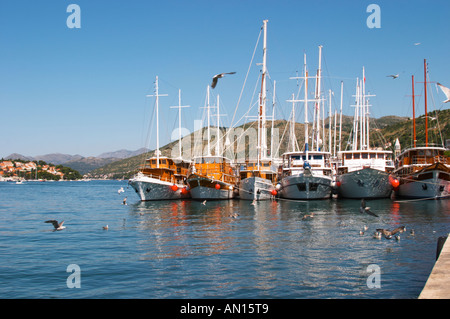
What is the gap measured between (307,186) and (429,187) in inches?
506

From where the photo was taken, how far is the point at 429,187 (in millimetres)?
45750

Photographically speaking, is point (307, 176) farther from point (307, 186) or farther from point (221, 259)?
point (221, 259)

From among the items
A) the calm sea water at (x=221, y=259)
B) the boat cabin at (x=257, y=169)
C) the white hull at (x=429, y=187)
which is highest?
the boat cabin at (x=257, y=169)

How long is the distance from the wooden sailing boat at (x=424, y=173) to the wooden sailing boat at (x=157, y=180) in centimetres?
2666

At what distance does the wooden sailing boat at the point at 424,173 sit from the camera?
4494cm

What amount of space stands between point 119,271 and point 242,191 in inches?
1413

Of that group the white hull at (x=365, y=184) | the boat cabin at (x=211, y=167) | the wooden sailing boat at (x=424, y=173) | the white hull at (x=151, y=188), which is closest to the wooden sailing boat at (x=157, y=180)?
the white hull at (x=151, y=188)

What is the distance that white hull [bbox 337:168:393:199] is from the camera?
4641 centimetres

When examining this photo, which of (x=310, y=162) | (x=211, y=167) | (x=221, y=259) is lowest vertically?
(x=221, y=259)

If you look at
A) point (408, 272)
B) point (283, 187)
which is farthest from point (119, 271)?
point (283, 187)

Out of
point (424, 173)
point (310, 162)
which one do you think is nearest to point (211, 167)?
point (310, 162)

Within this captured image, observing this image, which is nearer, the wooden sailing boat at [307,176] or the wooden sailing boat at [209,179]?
the wooden sailing boat at [307,176]

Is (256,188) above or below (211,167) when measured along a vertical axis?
below

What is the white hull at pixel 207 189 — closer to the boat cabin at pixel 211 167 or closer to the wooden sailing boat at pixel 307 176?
the boat cabin at pixel 211 167
